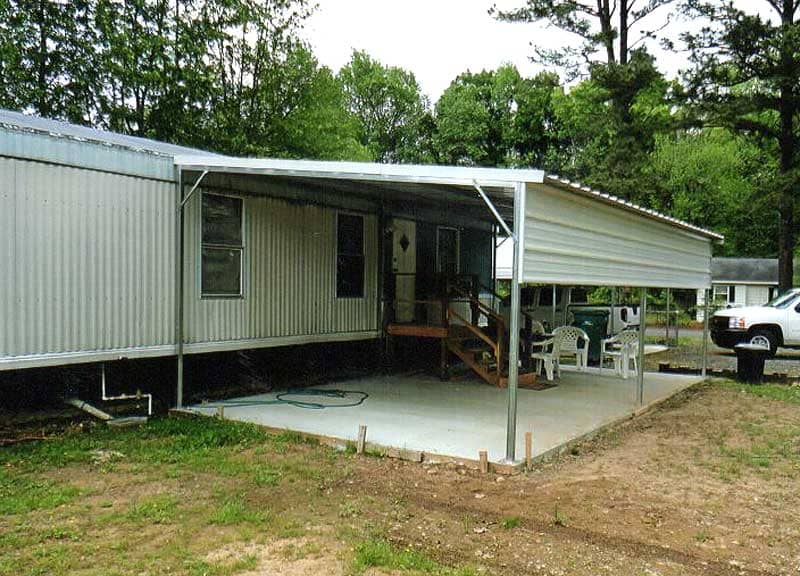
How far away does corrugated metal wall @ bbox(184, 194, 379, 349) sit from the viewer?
26.7 ft

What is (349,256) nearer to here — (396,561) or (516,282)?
(516,282)

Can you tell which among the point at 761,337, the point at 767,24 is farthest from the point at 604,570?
the point at 767,24

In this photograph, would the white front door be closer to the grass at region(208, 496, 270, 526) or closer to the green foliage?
the grass at region(208, 496, 270, 526)

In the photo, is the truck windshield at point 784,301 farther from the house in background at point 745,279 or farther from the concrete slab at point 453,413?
the house in background at point 745,279

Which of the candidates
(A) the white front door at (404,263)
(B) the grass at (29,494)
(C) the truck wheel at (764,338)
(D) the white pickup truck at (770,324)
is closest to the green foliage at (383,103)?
(D) the white pickup truck at (770,324)

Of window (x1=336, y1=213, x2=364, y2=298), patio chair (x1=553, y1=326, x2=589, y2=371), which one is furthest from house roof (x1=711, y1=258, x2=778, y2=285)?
window (x1=336, y1=213, x2=364, y2=298)

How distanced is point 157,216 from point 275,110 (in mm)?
18465

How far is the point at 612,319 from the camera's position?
14.6 metres

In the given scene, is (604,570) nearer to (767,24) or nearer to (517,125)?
(767,24)

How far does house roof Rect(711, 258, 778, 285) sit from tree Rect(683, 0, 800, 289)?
14834mm

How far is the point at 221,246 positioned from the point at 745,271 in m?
30.4

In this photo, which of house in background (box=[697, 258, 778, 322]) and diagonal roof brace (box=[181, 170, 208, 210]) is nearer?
diagonal roof brace (box=[181, 170, 208, 210])

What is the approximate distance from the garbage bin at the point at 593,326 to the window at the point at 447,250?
108 inches

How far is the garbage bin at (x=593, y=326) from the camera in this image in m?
13.9
